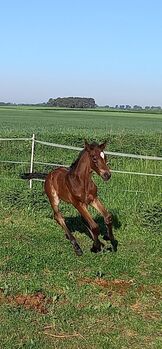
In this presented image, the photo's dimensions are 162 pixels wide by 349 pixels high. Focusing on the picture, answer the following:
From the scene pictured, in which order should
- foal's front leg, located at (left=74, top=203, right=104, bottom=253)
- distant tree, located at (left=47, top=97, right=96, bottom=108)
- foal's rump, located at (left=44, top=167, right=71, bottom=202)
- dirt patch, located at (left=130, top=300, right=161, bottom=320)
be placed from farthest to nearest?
distant tree, located at (left=47, top=97, right=96, bottom=108) < foal's rump, located at (left=44, top=167, right=71, bottom=202) < foal's front leg, located at (left=74, top=203, right=104, bottom=253) < dirt patch, located at (left=130, top=300, right=161, bottom=320)

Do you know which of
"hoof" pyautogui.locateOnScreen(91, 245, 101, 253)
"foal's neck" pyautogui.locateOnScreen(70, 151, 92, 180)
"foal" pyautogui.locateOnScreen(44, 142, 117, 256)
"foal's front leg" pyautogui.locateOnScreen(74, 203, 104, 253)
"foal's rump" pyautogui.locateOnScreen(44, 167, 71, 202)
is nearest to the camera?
"foal" pyautogui.locateOnScreen(44, 142, 117, 256)

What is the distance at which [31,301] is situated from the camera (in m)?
5.22

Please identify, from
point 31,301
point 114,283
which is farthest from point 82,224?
point 31,301

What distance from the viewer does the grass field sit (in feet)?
14.6

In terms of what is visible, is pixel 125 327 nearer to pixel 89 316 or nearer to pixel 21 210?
pixel 89 316

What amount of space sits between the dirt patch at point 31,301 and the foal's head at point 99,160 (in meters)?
1.75

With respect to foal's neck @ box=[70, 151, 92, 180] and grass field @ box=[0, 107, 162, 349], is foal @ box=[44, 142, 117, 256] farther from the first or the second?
grass field @ box=[0, 107, 162, 349]

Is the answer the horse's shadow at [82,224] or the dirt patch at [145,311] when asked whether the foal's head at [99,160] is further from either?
the horse's shadow at [82,224]

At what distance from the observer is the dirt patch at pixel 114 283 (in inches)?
226

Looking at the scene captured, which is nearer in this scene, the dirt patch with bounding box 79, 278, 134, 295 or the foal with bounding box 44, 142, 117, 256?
the dirt patch with bounding box 79, 278, 134, 295

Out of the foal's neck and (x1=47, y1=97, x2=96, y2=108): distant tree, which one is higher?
the foal's neck

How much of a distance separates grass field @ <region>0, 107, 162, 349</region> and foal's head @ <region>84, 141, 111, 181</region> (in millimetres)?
1198

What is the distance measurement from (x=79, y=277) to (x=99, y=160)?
58.3 inches

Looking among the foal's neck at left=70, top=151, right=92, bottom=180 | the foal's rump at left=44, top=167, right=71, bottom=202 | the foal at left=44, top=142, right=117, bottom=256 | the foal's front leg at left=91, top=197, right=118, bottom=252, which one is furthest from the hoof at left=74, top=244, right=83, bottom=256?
the foal's neck at left=70, top=151, right=92, bottom=180
